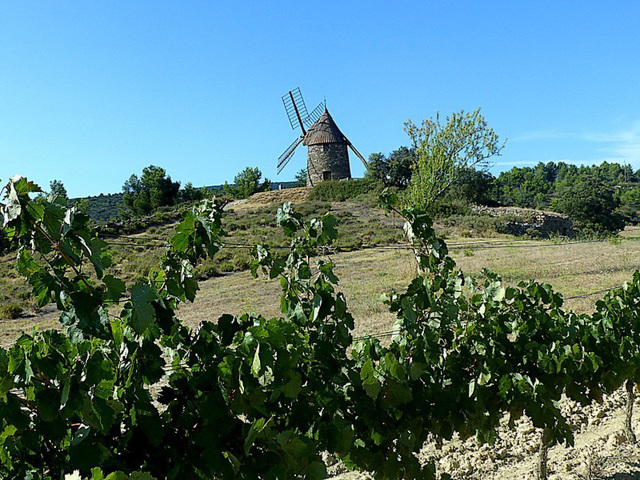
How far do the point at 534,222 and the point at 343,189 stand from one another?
1231cm

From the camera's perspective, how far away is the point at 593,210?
36.1m

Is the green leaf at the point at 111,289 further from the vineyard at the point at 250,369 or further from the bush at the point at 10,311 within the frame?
the bush at the point at 10,311

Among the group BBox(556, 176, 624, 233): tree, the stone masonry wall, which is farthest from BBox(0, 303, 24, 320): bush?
BBox(556, 176, 624, 233): tree

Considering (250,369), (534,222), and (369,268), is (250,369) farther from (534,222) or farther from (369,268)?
(534,222)

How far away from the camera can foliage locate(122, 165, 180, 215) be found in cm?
3747

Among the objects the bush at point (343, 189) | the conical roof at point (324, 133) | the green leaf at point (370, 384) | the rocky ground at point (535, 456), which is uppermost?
the conical roof at point (324, 133)

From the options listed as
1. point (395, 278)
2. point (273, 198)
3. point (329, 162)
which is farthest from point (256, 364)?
point (329, 162)

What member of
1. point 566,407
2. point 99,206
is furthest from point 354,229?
point 99,206

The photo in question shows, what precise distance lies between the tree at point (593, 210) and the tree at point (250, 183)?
75.8ft

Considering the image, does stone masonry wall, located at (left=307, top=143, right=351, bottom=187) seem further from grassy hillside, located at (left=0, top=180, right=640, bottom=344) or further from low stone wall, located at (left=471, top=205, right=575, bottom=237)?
grassy hillside, located at (left=0, top=180, right=640, bottom=344)

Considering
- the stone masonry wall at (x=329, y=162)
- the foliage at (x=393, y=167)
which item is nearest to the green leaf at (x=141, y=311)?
the foliage at (x=393, y=167)

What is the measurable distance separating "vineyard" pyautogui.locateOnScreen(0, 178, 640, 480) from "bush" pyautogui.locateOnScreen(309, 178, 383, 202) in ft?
110

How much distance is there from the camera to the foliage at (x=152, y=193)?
37.5 meters

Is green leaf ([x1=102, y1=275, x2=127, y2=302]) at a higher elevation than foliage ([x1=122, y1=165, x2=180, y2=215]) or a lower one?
lower
